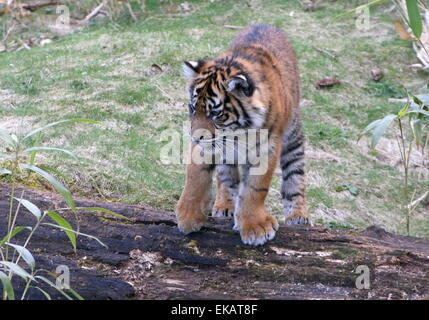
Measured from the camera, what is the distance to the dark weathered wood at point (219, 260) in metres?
3.33

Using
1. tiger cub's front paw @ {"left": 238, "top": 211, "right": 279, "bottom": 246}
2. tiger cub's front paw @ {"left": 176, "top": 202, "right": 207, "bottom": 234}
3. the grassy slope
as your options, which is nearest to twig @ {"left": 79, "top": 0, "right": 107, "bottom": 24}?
the grassy slope

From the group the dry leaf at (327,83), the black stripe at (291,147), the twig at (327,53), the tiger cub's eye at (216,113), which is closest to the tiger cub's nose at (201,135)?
the tiger cub's eye at (216,113)

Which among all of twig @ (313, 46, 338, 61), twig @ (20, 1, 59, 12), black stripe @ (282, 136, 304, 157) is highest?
twig @ (20, 1, 59, 12)

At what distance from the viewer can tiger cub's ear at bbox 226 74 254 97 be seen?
154 inches

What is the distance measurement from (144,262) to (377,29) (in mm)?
7463

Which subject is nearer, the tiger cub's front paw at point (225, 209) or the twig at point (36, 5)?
the tiger cub's front paw at point (225, 209)

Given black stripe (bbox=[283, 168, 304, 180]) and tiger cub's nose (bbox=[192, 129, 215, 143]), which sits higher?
tiger cub's nose (bbox=[192, 129, 215, 143])

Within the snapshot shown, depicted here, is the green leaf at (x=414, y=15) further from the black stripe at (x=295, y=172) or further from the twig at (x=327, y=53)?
the twig at (x=327, y=53)

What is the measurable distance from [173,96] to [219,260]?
404 cm

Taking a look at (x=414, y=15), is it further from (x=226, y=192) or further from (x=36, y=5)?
(x=36, y=5)

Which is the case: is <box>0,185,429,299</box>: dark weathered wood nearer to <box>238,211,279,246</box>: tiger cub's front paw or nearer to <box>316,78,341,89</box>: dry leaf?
<box>238,211,279,246</box>: tiger cub's front paw

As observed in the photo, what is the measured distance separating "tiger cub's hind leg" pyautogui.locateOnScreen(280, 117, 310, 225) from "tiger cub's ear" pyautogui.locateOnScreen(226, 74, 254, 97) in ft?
3.97

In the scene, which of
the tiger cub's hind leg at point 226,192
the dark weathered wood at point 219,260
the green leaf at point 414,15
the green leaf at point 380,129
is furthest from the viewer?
the tiger cub's hind leg at point 226,192

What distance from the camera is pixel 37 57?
28.4 ft
